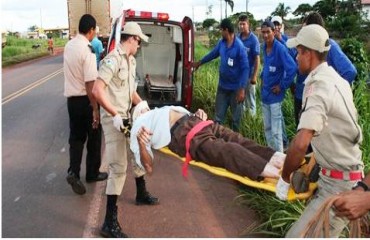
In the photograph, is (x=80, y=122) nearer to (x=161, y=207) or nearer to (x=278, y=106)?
(x=161, y=207)

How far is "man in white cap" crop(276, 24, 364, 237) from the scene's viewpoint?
2615 mm

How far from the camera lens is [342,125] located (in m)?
2.71

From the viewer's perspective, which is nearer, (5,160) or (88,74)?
(88,74)

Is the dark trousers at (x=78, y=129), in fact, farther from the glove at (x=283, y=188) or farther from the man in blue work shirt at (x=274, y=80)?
the glove at (x=283, y=188)

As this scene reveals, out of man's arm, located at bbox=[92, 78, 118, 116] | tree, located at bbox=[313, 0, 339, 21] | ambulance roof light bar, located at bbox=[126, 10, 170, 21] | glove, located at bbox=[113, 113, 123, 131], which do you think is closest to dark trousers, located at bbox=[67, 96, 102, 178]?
man's arm, located at bbox=[92, 78, 118, 116]

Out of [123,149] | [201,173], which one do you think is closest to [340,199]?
[123,149]

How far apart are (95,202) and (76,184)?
35cm

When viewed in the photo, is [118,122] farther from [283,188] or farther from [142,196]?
[283,188]

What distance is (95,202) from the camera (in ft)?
17.0

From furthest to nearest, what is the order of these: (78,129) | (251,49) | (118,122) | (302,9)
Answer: (302,9) < (251,49) < (78,129) < (118,122)

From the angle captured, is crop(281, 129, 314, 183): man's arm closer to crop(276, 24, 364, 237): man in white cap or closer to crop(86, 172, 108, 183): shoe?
crop(276, 24, 364, 237): man in white cap

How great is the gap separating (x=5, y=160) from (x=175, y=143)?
429 centimetres

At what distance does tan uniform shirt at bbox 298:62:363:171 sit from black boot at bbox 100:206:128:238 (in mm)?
2142

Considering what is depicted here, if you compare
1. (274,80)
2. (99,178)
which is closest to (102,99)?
(99,178)
